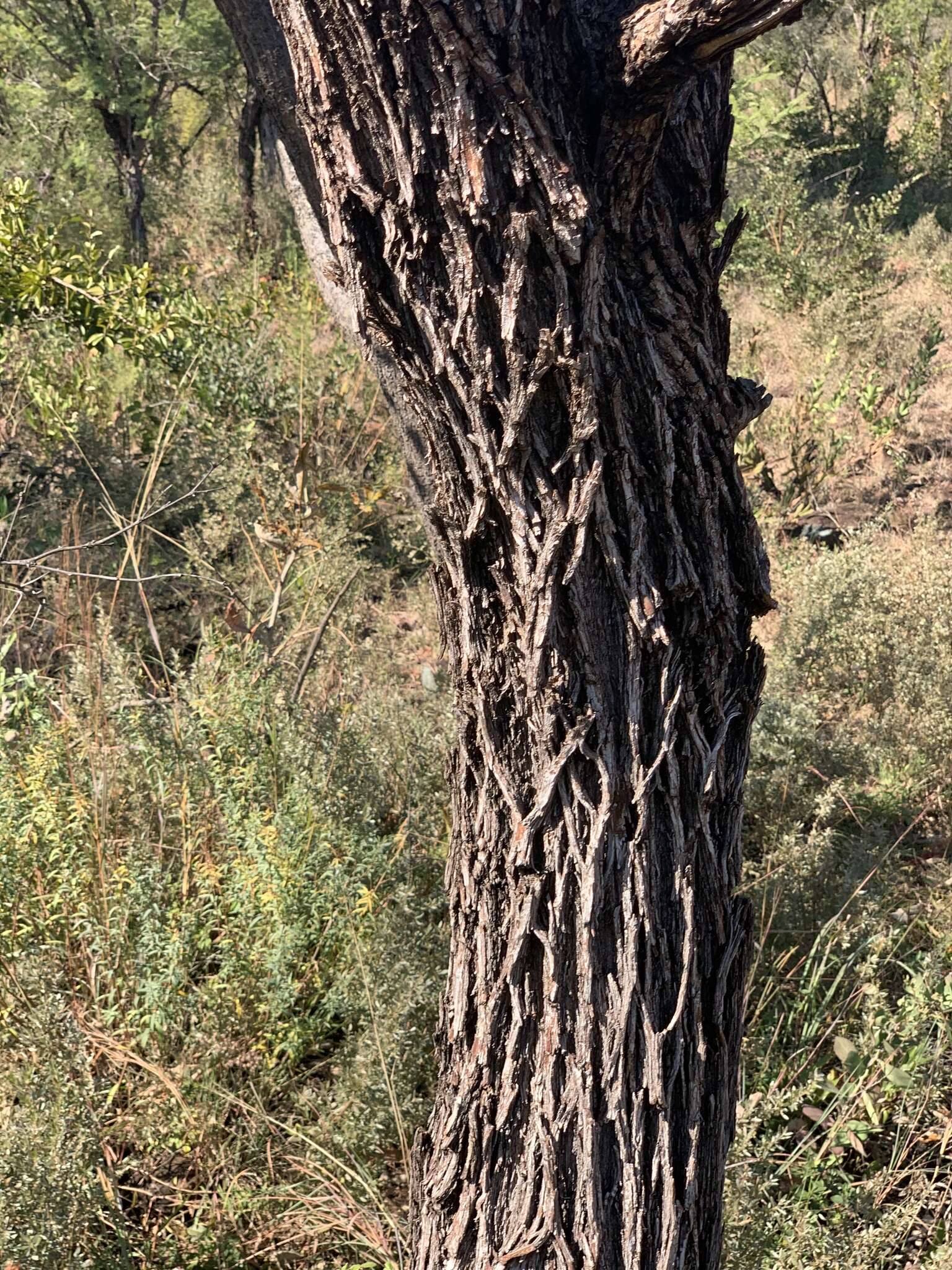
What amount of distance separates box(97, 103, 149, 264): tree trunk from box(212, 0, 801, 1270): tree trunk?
764 cm

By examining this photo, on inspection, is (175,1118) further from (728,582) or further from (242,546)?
(242,546)

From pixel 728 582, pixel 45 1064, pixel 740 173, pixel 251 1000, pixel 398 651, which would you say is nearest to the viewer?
pixel 728 582

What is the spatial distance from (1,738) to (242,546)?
1659 mm

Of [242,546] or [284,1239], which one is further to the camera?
[242,546]

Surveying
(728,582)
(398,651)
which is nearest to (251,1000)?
(728,582)

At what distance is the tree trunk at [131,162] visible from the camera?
813cm

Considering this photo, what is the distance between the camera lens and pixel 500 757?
1397mm

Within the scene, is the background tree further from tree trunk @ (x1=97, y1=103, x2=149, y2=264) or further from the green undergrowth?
the green undergrowth

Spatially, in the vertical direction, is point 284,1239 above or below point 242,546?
below

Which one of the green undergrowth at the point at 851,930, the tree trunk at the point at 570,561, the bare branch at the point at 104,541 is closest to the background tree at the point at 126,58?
the bare branch at the point at 104,541

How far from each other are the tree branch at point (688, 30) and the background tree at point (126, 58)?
7900 mm

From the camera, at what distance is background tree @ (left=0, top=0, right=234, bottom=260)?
7.86 metres

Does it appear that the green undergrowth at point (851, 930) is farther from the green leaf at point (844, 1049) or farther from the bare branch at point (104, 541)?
the bare branch at point (104, 541)

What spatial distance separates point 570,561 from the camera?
1.26 meters
